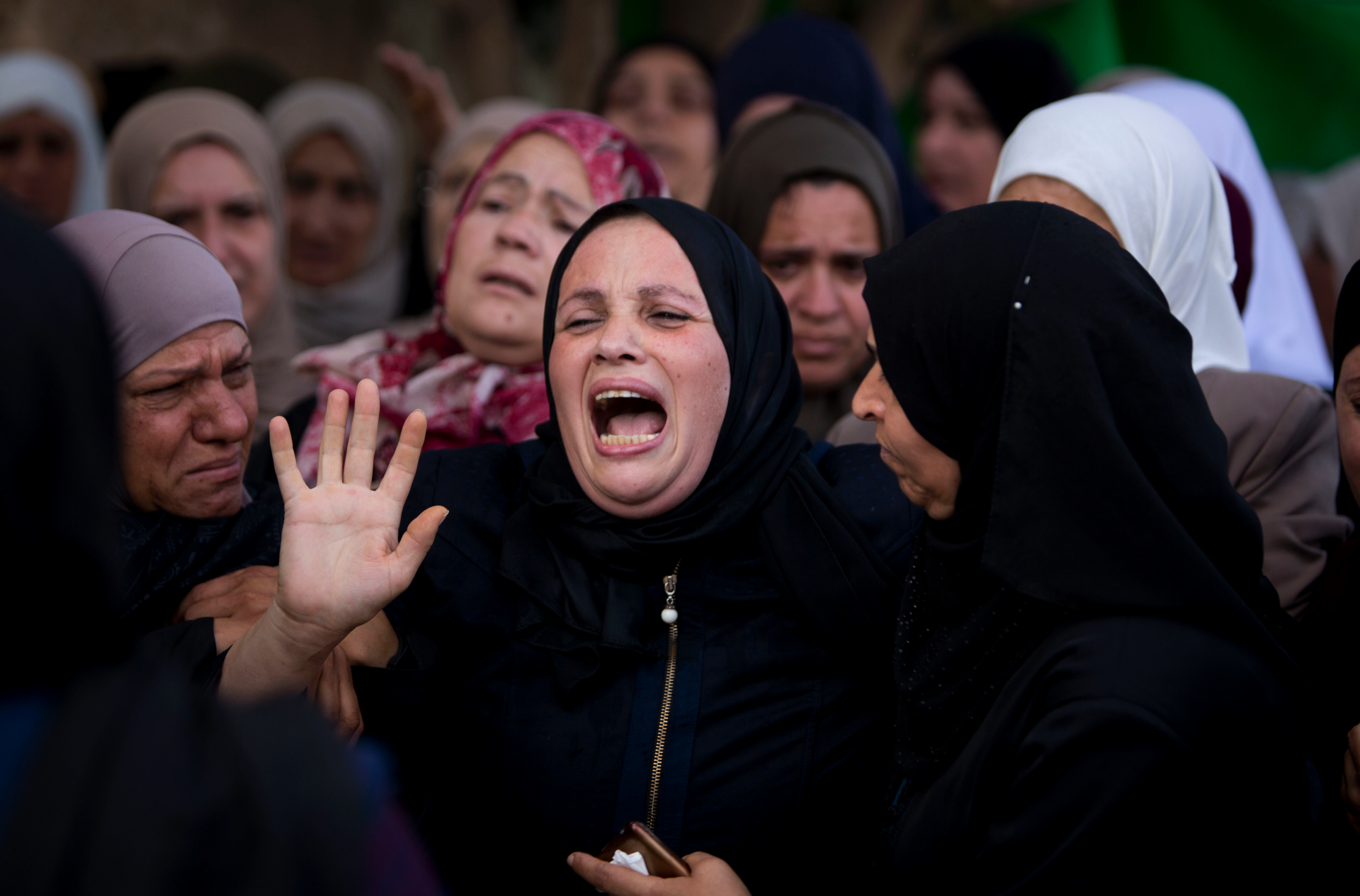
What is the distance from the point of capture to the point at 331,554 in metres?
1.58

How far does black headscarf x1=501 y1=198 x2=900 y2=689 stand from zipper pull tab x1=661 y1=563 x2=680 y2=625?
0.07 feet

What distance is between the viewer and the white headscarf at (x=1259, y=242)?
3.24m

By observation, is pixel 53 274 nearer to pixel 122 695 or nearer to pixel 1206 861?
pixel 122 695

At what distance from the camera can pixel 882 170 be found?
9.84 feet

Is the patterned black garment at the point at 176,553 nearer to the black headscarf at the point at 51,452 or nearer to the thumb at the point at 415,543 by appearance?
the thumb at the point at 415,543

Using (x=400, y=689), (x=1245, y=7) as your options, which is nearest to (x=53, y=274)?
(x=400, y=689)

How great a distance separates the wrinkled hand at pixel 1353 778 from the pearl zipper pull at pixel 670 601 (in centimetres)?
103

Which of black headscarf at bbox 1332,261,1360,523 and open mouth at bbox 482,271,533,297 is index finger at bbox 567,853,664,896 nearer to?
black headscarf at bbox 1332,261,1360,523

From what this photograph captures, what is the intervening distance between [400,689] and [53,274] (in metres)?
1.03

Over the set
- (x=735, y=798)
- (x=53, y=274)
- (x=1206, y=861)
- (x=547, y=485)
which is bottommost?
(x=735, y=798)

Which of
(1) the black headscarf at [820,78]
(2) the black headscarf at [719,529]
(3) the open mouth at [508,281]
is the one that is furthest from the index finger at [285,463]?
(1) the black headscarf at [820,78]

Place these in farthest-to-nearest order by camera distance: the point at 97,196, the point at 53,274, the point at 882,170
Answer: the point at 97,196 < the point at 882,170 < the point at 53,274

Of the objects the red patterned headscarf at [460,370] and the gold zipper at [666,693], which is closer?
the gold zipper at [666,693]

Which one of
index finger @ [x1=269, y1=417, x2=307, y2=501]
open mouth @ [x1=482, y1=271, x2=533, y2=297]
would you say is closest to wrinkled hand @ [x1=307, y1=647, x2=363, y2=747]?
index finger @ [x1=269, y1=417, x2=307, y2=501]
